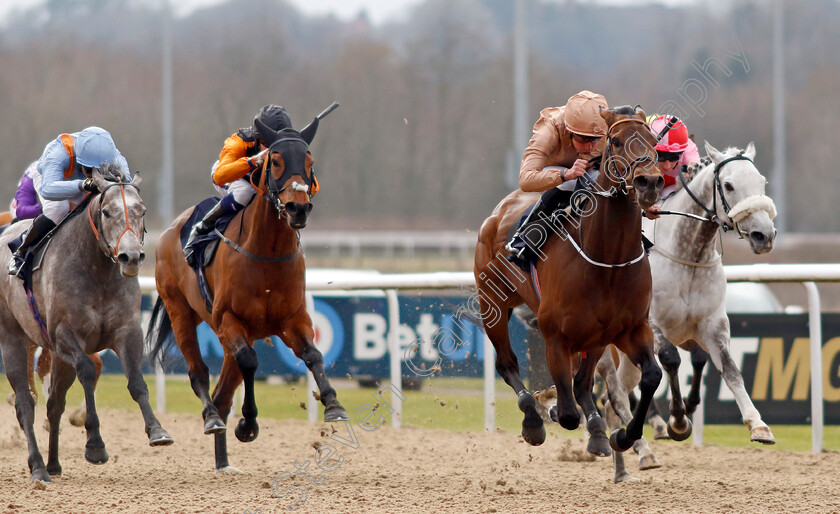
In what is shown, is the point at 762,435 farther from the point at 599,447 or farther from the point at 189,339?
the point at 189,339

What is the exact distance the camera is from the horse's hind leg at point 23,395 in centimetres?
584

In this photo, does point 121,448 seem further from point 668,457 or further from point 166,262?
point 668,457

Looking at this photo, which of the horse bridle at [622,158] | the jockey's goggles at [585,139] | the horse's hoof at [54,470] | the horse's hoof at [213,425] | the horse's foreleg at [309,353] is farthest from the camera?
the horse's hoof at [54,470]

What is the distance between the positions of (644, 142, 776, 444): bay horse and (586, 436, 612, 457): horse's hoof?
83 cm

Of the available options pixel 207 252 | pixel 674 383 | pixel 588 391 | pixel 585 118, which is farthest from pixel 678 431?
pixel 207 252

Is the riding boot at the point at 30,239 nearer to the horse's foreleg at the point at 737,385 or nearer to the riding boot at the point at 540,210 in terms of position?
the riding boot at the point at 540,210

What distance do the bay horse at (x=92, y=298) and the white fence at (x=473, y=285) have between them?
2008mm

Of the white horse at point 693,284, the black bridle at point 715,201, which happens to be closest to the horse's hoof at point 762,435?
the white horse at point 693,284

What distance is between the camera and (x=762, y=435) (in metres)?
5.10

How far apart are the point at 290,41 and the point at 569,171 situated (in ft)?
84.1

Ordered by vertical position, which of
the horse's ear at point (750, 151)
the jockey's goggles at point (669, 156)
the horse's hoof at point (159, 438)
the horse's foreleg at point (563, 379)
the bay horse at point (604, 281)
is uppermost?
the jockey's goggles at point (669, 156)

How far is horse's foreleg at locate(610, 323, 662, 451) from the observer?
4.70 m

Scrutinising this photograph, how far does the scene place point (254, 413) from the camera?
5.39 meters

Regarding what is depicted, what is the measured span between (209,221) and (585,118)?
2.11m
